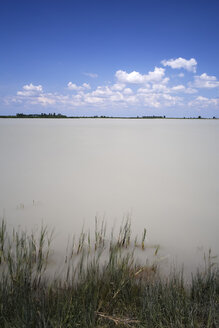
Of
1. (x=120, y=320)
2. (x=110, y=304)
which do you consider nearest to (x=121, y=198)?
(x=110, y=304)

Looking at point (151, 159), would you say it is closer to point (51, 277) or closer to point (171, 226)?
point (171, 226)

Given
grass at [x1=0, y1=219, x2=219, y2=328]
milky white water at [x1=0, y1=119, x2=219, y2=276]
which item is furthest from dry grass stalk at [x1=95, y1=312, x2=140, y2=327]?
milky white water at [x1=0, y1=119, x2=219, y2=276]

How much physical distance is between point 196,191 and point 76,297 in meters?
2.88

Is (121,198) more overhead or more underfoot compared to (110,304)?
more overhead

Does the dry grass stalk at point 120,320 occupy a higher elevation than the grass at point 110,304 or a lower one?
lower

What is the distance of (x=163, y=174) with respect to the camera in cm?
464

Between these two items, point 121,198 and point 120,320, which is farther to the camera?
point 121,198

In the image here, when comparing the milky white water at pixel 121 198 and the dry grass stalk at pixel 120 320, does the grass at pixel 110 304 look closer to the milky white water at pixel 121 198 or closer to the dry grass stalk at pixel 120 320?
the dry grass stalk at pixel 120 320

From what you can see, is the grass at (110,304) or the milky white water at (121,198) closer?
the grass at (110,304)

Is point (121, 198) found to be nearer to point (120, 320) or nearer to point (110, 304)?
point (110, 304)

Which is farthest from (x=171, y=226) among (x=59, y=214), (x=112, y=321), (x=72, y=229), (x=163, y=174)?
(x=163, y=174)

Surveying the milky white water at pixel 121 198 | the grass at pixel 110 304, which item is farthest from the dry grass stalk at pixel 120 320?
the milky white water at pixel 121 198

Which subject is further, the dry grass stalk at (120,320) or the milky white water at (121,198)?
the milky white water at (121,198)

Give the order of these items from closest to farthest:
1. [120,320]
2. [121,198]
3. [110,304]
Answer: [120,320] < [110,304] < [121,198]
